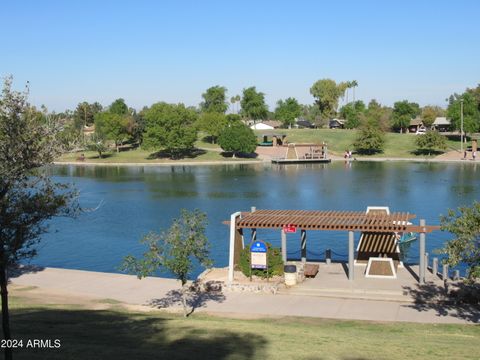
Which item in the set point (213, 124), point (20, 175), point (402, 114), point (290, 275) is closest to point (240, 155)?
point (213, 124)

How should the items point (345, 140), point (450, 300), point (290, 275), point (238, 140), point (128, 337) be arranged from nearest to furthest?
1. point (128, 337)
2. point (450, 300)
3. point (290, 275)
4. point (238, 140)
5. point (345, 140)

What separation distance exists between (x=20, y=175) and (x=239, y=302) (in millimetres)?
12723

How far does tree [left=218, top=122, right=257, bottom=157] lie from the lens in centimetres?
10975

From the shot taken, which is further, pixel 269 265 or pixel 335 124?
pixel 335 124

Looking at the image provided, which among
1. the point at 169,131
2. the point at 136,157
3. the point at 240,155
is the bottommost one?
the point at 136,157

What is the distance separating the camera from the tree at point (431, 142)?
4245 inches

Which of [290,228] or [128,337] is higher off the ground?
[290,228]

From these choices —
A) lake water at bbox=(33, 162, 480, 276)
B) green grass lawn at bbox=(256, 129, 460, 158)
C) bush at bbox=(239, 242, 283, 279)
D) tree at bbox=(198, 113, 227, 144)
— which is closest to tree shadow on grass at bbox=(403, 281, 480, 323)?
bush at bbox=(239, 242, 283, 279)

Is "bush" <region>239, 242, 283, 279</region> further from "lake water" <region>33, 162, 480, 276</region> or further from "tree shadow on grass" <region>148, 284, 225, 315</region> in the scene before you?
"lake water" <region>33, 162, 480, 276</region>

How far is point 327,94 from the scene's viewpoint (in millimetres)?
175375

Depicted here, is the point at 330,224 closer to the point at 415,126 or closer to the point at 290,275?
the point at 290,275

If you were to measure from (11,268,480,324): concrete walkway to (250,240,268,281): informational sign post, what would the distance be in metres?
1.62

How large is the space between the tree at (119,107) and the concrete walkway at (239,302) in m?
119

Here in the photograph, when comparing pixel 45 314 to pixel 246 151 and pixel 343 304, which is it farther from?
pixel 246 151
